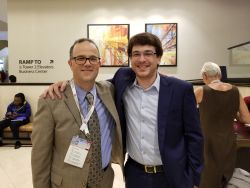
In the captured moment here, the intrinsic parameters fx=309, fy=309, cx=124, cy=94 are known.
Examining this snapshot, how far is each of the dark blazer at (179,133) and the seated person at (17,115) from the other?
5.19 m

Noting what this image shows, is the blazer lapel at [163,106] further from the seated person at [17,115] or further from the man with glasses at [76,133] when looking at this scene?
the seated person at [17,115]

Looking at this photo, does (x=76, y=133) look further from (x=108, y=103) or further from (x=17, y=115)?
(x=17, y=115)

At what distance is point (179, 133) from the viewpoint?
1.89 m

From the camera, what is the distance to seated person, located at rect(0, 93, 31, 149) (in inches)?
255

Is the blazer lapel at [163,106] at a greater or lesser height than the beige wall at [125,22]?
lesser

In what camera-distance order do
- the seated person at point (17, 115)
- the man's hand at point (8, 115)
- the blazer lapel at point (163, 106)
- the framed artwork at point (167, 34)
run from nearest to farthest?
the blazer lapel at point (163, 106) → the seated person at point (17, 115) → the man's hand at point (8, 115) → the framed artwork at point (167, 34)

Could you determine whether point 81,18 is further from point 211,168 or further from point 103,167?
point 103,167

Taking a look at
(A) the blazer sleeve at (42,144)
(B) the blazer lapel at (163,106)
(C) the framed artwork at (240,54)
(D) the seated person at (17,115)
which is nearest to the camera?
(A) the blazer sleeve at (42,144)

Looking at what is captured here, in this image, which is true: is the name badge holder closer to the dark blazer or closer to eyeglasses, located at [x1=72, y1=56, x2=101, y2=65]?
eyeglasses, located at [x1=72, y1=56, x2=101, y2=65]

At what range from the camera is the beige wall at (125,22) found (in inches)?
329

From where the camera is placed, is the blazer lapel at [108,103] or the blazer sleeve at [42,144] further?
the blazer lapel at [108,103]

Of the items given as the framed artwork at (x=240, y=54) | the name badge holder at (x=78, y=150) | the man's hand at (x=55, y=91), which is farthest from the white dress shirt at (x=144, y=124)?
the framed artwork at (x=240, y=54)

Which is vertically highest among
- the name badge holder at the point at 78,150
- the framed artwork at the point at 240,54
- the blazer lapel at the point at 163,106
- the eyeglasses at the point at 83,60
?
the framed artwork at the point at 240,54

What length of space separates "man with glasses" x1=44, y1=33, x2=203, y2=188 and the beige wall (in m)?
6.64
